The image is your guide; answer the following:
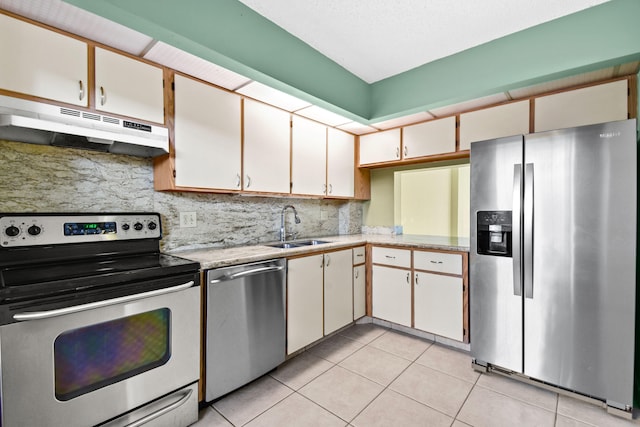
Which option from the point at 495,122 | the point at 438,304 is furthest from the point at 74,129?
the point at 495,122

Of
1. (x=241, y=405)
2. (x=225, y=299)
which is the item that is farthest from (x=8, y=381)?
(x=241, y=405)

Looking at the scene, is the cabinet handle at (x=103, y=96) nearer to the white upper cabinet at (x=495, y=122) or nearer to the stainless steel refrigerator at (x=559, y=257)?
the stainless steel refrigerator at (x=559, y=257)

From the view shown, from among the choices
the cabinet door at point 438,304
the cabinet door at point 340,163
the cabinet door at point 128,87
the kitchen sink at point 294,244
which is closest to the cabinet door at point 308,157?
the cabinet door at point 340,163

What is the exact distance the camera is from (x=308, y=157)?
9.53 ft

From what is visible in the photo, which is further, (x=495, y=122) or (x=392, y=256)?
(x=392, y=256)

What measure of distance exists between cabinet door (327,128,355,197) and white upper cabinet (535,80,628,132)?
70.5 inches

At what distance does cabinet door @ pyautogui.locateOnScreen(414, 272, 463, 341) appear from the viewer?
251cm

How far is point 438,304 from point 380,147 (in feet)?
5.87

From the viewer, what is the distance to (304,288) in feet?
7.82

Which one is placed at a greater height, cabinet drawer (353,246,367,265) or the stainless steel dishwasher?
cabinet drawer (353,246,367,265)

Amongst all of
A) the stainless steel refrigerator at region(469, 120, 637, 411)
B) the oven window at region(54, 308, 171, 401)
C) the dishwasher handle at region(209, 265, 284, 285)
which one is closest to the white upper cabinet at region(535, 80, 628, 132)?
the stainless steel refrigerator at region(469, 120, 637, 411)

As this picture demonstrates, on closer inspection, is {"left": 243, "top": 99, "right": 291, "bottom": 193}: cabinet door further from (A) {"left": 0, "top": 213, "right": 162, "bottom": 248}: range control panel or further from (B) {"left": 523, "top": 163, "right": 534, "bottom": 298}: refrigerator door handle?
(B) {"left": 523, "top": 163, "right": 534, "bottom": 298}: refrigerator door handle

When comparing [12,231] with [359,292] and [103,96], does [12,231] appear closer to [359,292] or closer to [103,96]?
[103,96]

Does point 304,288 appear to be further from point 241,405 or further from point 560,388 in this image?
point 560,388
